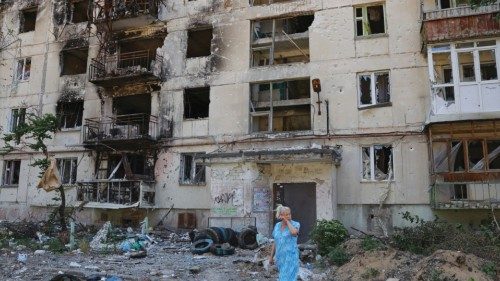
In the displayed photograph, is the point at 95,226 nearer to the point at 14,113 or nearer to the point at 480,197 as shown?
the point at 14,113

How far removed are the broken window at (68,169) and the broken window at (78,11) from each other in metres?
7.79

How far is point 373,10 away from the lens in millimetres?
17734

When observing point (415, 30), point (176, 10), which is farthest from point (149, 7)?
point (415, 30)

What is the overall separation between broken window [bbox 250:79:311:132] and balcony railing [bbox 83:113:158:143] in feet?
15.7

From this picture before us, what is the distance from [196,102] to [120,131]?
149 inches

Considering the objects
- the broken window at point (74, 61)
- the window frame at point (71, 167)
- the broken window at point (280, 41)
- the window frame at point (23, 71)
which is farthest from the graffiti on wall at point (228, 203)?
the window frame at point (23, 71)

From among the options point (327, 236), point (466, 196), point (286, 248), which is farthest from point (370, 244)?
point (466, 196)

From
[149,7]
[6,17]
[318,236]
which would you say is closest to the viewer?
[318,236]

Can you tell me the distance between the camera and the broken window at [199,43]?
68.0 feet

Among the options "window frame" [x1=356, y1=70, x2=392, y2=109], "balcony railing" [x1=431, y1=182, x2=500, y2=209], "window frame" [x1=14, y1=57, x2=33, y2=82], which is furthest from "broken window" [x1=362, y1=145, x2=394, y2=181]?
"window frame" [x1=14, y1=57, x2=33, y2=82]

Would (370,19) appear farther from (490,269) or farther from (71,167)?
(71,167)

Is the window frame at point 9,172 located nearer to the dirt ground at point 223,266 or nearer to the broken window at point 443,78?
the dirt ground at point 223,266

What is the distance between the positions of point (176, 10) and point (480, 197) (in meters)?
15.3

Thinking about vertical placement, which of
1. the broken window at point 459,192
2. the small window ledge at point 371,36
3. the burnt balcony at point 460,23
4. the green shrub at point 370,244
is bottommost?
the green shrub at point 370,244
